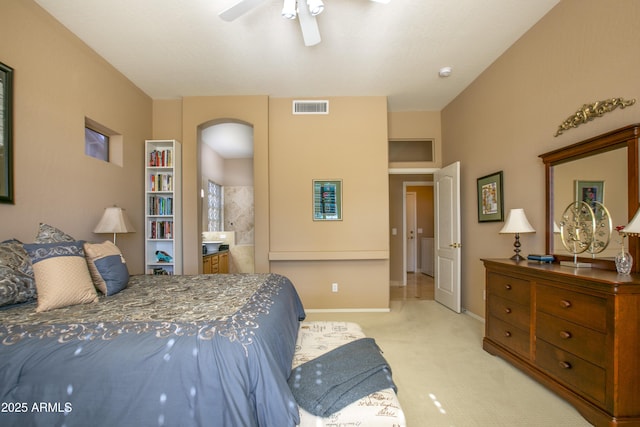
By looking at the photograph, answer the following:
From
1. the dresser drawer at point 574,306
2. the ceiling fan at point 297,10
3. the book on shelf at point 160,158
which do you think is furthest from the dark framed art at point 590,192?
the book on shelf at point 160,158

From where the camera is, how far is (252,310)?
145 cm

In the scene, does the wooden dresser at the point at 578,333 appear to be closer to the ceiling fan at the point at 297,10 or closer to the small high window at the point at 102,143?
the ceiling fan at the point at 297,10

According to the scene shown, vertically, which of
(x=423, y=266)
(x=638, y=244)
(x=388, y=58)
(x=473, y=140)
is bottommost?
(x=423, y=266)

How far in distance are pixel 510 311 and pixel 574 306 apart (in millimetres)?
574

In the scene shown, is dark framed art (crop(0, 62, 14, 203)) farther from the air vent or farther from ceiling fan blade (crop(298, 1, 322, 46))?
the air vent

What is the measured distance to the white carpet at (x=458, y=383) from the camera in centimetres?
166

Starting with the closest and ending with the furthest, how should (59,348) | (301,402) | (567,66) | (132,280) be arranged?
1. (59,348)
2. (301,402)
3. (567,66)
4. (132,280)

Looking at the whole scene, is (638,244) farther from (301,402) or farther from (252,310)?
(252,310)

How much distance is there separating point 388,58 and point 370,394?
3.03 metres

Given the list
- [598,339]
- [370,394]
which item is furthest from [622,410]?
[370,394]

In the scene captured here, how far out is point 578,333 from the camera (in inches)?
64.9

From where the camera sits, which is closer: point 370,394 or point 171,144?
point 370,394

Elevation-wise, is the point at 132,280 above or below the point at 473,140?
below

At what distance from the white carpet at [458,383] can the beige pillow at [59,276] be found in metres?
2.11
